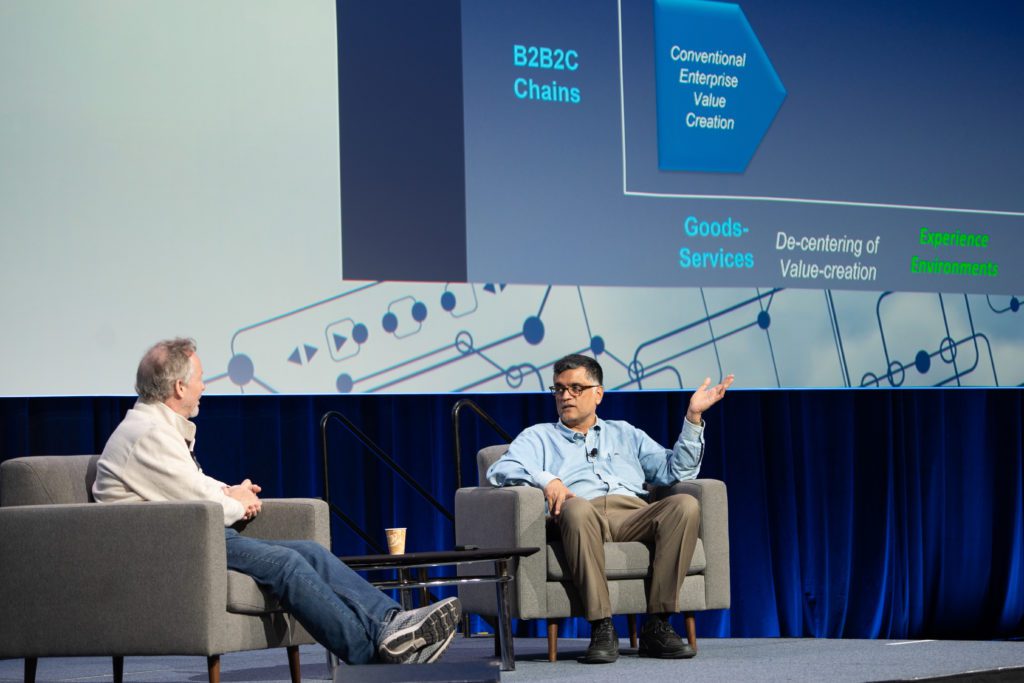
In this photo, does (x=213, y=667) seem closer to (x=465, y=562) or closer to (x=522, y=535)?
(x=465, y=562)

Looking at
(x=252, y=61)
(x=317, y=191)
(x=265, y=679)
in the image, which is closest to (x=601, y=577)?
(x=265, y=679)

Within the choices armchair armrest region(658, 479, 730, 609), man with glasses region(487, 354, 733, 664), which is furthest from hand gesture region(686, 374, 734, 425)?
armchair armrest region(658, 479, 730, 609)

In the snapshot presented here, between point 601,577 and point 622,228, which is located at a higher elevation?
point 622,228

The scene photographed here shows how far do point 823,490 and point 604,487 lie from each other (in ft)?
6.70

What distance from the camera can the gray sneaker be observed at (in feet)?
9.78

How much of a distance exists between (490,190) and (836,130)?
59.2 inches

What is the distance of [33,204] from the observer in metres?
4.19

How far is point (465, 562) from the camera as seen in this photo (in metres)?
3.54

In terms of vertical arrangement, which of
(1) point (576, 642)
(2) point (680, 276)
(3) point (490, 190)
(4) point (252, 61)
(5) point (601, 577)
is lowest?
(1) point (576, 642)

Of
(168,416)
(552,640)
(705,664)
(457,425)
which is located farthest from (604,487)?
(168,416)

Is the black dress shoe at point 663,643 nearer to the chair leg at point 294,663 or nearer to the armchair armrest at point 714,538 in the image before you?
the armchair armrest at point 714,538

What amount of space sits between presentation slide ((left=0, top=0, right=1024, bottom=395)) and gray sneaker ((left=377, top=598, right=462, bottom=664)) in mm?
1575

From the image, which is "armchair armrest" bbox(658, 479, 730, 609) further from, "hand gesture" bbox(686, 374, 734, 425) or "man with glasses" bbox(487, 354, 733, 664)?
"hand gesture" bbox(686, 374, 734, 425)

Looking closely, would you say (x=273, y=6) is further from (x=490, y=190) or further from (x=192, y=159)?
(x=490, y=190)
